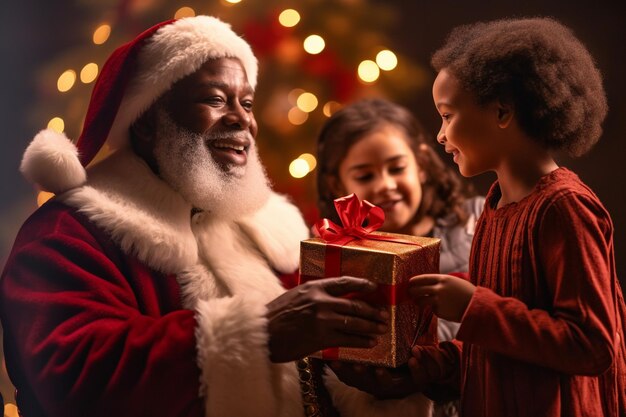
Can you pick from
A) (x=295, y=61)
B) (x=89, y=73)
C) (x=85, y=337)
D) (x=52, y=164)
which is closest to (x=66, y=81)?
(x=89, y=73)

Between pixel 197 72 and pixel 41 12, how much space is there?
380mm

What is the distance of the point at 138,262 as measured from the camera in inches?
58.1

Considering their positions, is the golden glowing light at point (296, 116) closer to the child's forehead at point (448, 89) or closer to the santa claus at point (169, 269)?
the santa claus at point (169, 269)

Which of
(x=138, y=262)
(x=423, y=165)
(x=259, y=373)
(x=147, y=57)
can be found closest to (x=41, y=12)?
(x=147, y=57)

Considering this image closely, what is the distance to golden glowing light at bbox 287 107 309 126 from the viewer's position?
7.09ft

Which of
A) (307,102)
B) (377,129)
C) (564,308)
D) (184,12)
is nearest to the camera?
(564,308)

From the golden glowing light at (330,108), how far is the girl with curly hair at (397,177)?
0.04 m

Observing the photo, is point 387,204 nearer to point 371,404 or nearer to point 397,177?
point 397,177

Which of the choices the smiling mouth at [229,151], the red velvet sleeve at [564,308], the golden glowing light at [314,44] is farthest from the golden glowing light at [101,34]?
the red velvet sleeve at [564,308]

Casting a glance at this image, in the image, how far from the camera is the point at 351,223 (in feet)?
4.54

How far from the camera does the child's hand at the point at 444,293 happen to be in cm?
125

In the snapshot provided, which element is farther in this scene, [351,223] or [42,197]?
[42,197]

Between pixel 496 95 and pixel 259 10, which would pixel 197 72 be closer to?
pixel 259 10

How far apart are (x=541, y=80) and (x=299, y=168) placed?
1082mm
